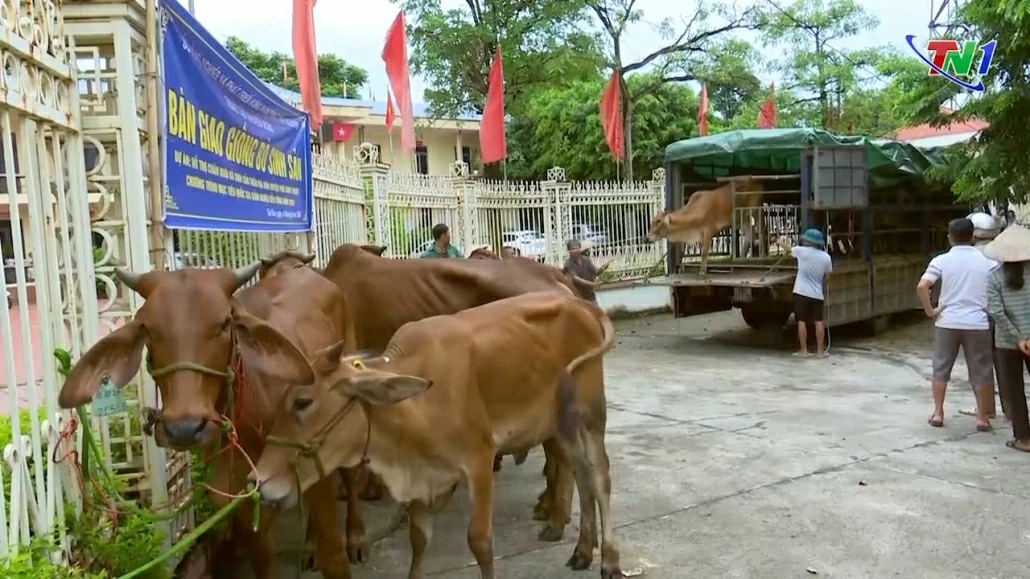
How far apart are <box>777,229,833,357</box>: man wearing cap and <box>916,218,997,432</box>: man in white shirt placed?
3453 mm

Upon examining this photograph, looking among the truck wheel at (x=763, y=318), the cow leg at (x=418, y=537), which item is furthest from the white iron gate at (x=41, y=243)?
the truck wheel at (x=763, y=318)

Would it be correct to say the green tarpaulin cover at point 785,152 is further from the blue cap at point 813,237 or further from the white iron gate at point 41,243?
the white iron gate at point 41,243

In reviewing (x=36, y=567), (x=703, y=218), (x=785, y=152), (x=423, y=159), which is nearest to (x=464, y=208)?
(x=703, y=218)

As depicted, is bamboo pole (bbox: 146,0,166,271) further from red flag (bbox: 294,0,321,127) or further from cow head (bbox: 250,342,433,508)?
red flag (bbox: 294,0,321,127)

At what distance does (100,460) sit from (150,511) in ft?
1.17

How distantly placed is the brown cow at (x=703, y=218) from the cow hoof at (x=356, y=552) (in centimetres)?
849

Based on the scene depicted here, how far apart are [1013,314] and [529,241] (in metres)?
9.38

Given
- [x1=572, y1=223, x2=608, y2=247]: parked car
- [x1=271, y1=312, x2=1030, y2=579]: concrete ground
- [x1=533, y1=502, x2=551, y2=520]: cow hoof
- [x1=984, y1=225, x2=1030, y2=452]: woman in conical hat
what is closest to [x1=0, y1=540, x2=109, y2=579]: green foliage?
[x1=271, y1=312, x2=1030, y2=579]: concrete ground

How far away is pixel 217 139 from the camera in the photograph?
4754 millimetres

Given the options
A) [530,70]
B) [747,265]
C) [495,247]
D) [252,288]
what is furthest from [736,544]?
[530,70]

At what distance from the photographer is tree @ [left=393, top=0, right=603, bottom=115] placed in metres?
17.9

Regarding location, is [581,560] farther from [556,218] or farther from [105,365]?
[556,218]

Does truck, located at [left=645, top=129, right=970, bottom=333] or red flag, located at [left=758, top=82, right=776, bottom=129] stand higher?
red flag, located at [left=758, top=82, right=776, bottom=129]

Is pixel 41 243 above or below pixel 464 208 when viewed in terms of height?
below
